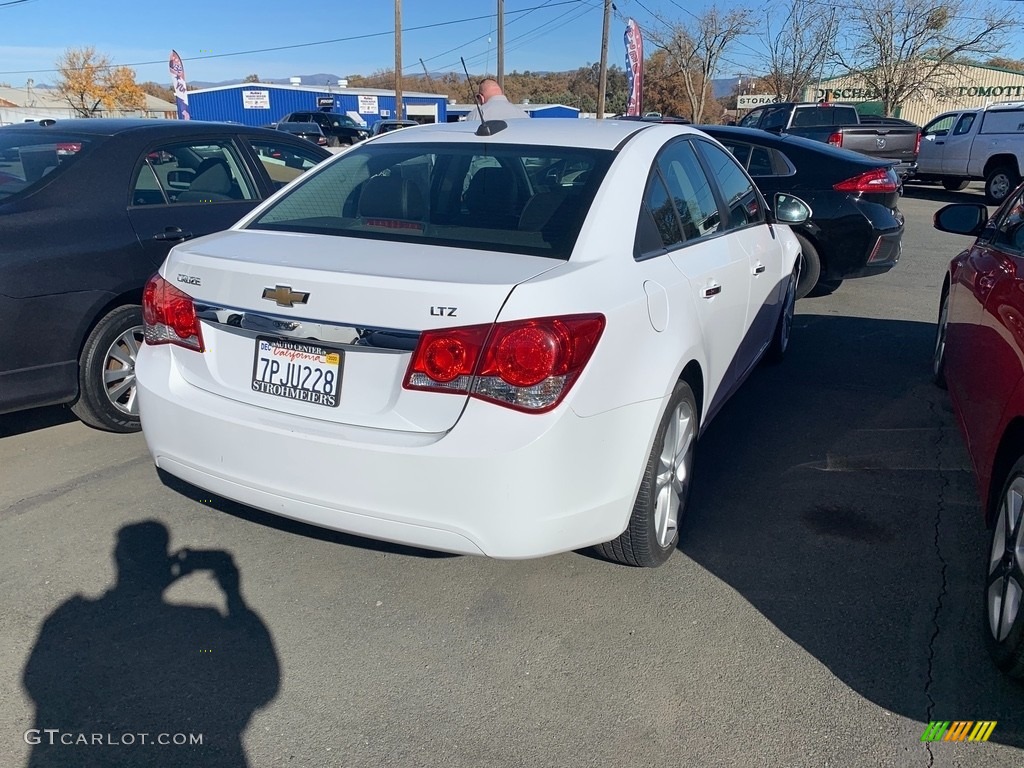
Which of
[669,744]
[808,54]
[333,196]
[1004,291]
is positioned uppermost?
[808,54]

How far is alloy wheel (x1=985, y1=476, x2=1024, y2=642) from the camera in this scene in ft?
8.17

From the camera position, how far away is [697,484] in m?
4.06

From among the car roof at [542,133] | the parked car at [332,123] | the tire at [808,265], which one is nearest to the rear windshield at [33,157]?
the car roof at [542,133]

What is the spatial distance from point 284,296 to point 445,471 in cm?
77

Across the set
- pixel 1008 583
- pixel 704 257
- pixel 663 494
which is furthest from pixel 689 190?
pixel 1008 583

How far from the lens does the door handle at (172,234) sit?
4.55m

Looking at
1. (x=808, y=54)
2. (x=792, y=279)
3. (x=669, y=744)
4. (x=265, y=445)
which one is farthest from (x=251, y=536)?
(x=808, y=54)

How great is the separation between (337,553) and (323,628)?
0.51 metres

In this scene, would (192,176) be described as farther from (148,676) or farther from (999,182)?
(999,182)

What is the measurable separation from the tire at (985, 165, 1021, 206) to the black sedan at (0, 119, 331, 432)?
645 inches

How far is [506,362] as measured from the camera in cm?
241

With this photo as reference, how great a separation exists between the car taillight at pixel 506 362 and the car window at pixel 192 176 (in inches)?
115

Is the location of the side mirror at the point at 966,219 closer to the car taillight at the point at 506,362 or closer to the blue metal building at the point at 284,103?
the car taillight at the point at 506,362

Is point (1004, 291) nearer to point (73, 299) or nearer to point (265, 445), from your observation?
point (265, 445)
